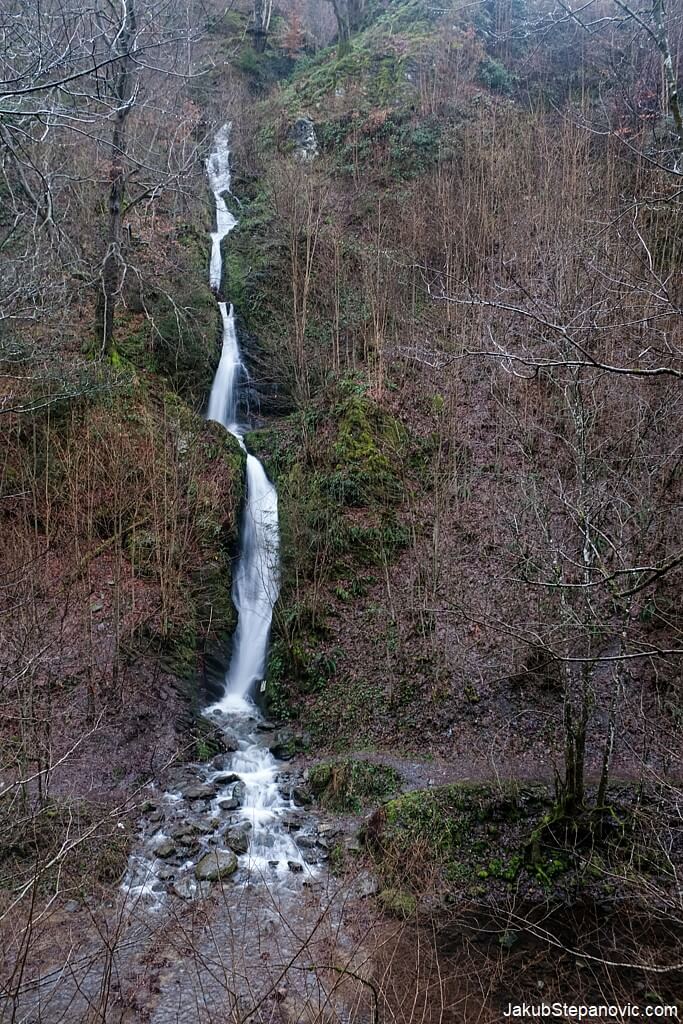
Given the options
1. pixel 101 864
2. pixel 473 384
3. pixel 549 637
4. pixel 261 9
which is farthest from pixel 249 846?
pixel 261 9

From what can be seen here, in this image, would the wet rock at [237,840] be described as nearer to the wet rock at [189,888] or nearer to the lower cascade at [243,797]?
the lower cascade at [243,797]

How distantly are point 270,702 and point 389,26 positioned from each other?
25.3 m

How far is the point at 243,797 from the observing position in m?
8.78

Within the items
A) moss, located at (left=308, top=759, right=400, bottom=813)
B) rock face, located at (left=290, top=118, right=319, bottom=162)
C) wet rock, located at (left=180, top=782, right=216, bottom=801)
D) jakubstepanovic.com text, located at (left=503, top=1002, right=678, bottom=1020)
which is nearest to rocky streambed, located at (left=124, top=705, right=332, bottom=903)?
wet rock, located at (left=180, top=782, right=216, bottom=801)

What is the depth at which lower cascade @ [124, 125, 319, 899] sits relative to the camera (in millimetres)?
7383

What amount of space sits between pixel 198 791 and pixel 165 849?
45.6 inches

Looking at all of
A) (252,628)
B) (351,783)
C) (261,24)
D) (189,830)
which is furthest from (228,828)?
(261,24)

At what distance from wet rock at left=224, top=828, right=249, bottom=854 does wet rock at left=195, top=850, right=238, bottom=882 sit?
0.10 meters

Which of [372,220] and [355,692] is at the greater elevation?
[372,220]

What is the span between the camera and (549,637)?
8391mm

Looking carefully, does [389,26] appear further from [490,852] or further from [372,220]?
[490,852]

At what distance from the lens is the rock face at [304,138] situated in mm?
21484

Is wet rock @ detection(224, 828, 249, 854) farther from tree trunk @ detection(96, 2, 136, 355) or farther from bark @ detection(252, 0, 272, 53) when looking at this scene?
bark @ detection(252, 0, 272, 53)

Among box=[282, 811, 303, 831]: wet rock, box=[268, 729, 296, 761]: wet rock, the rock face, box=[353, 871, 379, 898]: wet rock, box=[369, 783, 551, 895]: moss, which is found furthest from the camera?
the rock face
